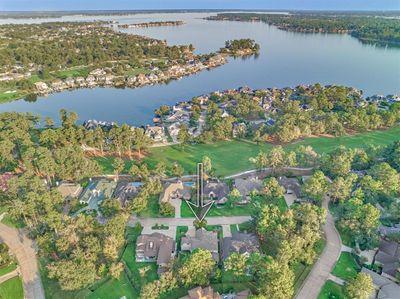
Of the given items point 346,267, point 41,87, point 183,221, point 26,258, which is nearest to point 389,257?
point 346,267

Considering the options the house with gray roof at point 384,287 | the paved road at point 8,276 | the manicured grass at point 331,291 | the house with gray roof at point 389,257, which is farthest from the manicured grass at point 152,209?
the house with gray roof at point 389,257

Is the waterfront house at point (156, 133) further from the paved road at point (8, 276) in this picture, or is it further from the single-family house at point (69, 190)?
the paved road at point (8, 276)

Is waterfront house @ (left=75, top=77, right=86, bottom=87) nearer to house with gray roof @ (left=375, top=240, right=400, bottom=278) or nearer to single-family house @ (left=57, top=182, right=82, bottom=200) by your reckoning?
single-family house @ (left=57, top=182, right=82, bottom=200)

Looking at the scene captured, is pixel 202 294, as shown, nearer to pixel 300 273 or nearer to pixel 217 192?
pixel 300 273

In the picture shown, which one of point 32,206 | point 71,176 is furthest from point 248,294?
point 71,176

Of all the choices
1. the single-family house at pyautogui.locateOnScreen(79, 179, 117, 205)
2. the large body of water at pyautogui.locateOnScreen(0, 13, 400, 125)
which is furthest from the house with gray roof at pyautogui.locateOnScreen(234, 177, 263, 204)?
the large body of water at pyautogui.locateOnScreen(0, 13, 400, 125)
